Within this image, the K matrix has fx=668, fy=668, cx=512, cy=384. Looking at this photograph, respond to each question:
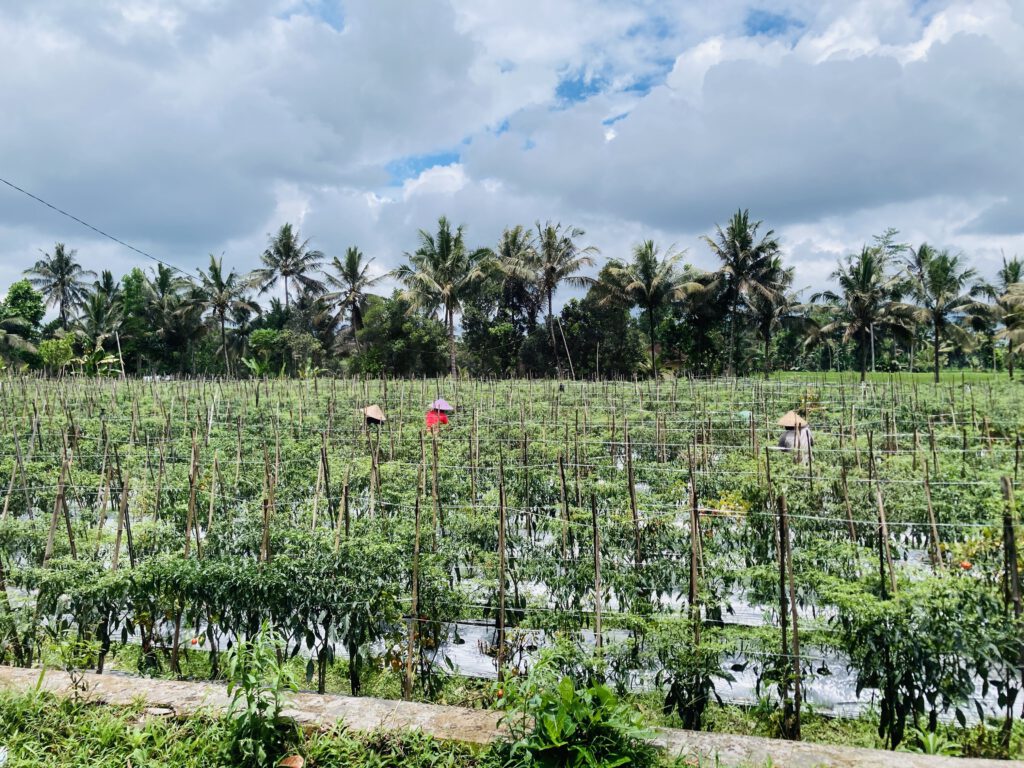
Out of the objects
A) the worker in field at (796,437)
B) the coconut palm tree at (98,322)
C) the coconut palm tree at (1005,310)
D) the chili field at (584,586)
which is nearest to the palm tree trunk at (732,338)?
the coconut palm tree at (1005,310)

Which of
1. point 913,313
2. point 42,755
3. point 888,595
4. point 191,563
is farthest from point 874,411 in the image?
point 913,313

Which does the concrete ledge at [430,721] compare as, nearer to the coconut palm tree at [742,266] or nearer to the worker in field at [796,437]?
the worker in field at [796,437]

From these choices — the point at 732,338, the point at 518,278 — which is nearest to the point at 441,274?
the point at 518,278

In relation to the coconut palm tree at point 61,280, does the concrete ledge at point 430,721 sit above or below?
below

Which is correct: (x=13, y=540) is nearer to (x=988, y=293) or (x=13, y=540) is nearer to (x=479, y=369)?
(x=479, y=369)

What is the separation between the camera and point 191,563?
3791 mm

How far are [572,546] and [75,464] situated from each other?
21.9 ft

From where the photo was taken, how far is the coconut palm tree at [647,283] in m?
28.5

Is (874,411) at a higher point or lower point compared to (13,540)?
higher

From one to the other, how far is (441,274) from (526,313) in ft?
16.9

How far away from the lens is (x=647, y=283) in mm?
28844

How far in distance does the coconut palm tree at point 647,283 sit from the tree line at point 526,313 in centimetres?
6

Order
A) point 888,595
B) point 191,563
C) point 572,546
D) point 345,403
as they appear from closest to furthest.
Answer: point 888,595 → point 191,563 → point 572,546 → point 345,403

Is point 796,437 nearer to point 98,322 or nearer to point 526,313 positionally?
point 526,313
